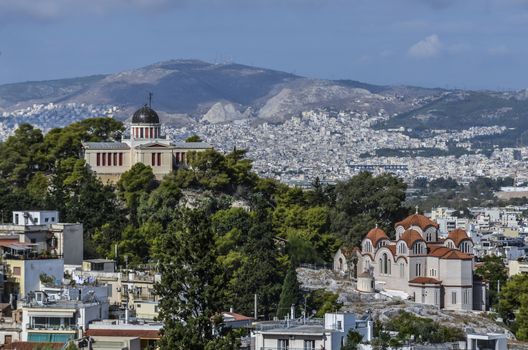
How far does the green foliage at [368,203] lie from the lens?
241ft

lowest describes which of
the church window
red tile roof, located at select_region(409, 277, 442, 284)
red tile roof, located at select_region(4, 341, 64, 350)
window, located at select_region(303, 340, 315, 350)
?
red tile roof, located at select_region(4, 341, 64, 350)

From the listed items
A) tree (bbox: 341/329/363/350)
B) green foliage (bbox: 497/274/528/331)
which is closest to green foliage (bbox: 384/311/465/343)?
tree (bbox: 341/329/363/350)

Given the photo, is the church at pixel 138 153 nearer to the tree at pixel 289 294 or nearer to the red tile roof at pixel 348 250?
the red tile roof at pixel 348 250

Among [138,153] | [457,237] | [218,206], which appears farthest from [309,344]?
[138,153]

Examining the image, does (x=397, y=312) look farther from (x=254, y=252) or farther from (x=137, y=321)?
(x=137, y=321)

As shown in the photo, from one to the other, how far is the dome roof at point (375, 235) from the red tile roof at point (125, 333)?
28.2 m

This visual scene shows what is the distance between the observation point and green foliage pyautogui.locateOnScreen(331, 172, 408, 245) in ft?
241

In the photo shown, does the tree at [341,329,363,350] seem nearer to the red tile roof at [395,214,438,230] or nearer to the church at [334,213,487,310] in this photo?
the church at [334,213,487,310]

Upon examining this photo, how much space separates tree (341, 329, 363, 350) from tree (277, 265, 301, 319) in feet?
45.4

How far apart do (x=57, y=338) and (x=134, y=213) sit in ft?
96.8

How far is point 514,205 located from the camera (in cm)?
18612

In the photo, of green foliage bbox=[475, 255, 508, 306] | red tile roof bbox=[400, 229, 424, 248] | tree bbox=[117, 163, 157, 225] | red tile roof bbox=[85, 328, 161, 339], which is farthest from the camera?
tree bbox=[117, 163, 157, 225]

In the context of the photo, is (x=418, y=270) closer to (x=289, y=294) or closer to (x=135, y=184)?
(x=289, y=294)

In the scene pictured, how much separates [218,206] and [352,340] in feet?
108
